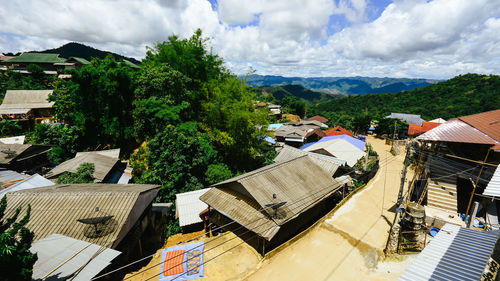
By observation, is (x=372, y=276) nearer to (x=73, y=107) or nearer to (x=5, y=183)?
(x=5, y=183)

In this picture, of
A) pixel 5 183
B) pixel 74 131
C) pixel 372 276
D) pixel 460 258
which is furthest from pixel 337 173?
pixel 74 131

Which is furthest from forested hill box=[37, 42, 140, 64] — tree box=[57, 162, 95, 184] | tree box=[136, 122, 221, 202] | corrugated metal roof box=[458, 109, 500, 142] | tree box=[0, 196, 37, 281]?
corrugated metal roof box=[458, 109, 500, 142]

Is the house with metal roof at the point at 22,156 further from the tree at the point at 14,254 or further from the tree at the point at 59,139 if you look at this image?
the tree at the point at 14,254

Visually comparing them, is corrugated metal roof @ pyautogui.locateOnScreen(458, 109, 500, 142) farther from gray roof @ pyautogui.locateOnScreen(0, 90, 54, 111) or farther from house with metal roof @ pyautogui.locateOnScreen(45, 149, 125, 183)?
gray roof @ pyautogui.locateOnScreen(0, 90, 54, 111)

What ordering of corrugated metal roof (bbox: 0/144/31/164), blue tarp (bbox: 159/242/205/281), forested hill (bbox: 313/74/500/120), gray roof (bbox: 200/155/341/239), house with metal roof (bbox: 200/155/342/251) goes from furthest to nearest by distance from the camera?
forested hill (bbox: 313/74/500/120), corrugated metal roof (bbox: 0/144/31/164), gray roof (bbox: 200/155/341/239), house with metal roof (bbox: 200/155/342/251), blue tarp (bbox: 159/242/205/281)

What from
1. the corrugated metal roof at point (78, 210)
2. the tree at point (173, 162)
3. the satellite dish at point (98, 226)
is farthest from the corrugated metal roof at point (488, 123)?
the satellite dish at point (98, 226)

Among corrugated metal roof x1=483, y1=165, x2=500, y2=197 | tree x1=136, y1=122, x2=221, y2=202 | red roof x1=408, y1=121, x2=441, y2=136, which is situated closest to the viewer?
corrugated metal roof x1=483, y1=165, x2=500, y2=197
